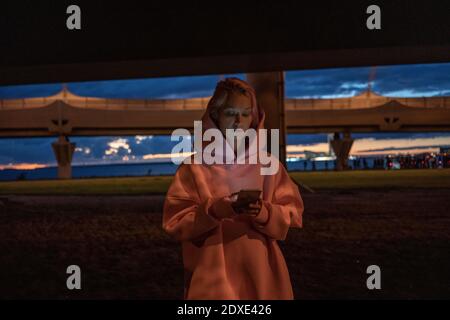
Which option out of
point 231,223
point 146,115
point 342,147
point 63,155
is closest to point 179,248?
point 231,223

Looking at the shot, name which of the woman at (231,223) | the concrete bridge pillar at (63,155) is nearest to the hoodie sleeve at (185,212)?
the woman at (231,223)

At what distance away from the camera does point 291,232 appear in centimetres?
647

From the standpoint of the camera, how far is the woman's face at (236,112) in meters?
2.08

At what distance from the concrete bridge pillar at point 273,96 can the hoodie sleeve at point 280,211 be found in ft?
10.9

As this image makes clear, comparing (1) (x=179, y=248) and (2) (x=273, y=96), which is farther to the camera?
(1) (x=179, y=248)

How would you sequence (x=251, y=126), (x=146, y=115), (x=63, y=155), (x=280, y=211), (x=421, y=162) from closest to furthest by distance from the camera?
(x=280, y=211)
(x=251, y=126)
(x=421, y=162)
(x=146, y=115)
(x=63, y=155)

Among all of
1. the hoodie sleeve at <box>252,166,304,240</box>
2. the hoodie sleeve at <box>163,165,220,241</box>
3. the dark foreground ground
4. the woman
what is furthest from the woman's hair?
the dark foreground ground

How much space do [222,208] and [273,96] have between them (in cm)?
409

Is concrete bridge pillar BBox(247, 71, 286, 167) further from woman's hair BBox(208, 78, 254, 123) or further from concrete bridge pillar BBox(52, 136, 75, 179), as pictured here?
concrete bridge pillar BBox(52, 136, 75, 179)

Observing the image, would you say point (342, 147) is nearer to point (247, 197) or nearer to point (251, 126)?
point (251, 126)

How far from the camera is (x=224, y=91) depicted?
2.11m

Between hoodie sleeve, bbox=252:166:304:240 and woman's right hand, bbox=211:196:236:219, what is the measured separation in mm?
138

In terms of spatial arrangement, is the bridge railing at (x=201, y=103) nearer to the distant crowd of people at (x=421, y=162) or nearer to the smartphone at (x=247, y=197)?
the distant crowd of people at (x=421, y=162)
